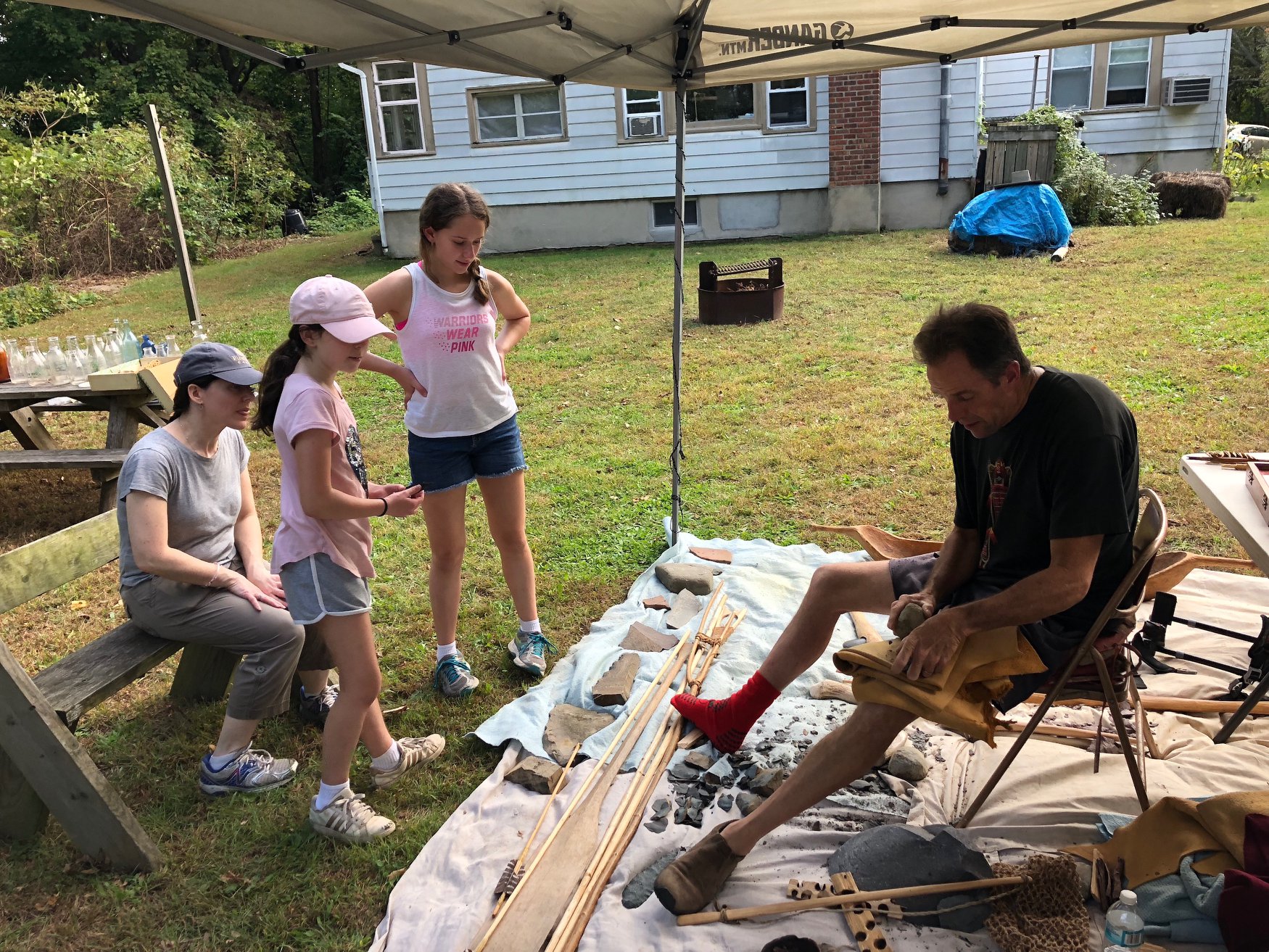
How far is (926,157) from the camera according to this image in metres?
15.2

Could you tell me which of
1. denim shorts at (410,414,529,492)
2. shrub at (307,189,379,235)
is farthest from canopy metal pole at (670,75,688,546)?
shrub at (307,189,379,235)

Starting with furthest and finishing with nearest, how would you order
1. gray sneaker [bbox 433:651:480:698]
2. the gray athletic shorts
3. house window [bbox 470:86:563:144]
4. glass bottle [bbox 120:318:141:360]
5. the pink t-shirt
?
house window [bbox 470:86:563:144], glass bottle [bbox 120:318:141:360], gray sneaker [bbox 433:651:480:698], the gray athletic shorts, the pink t-shirt

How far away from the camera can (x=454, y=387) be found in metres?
3.60

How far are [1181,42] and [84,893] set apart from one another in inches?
729

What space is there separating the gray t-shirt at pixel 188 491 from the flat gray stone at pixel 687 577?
206 cm

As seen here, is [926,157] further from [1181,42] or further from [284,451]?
[284,451]

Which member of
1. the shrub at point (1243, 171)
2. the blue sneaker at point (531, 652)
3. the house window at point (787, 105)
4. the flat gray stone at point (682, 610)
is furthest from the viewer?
the shrub at point (1243, 171)

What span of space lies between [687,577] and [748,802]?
1.69 meters

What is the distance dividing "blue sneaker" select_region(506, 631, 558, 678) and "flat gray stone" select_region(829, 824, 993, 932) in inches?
65.1

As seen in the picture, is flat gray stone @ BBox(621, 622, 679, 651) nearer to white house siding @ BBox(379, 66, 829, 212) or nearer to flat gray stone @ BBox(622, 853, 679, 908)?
flat gray stone @ BBox(622, 853, 679, 908)

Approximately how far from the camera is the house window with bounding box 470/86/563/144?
1572cm

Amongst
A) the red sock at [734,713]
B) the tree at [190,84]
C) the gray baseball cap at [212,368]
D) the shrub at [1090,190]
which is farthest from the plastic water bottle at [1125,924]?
the tree at [190,84]

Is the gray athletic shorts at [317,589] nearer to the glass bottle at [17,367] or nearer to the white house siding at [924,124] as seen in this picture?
the glass bottle at [17,367]

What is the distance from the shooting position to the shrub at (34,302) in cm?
1246
